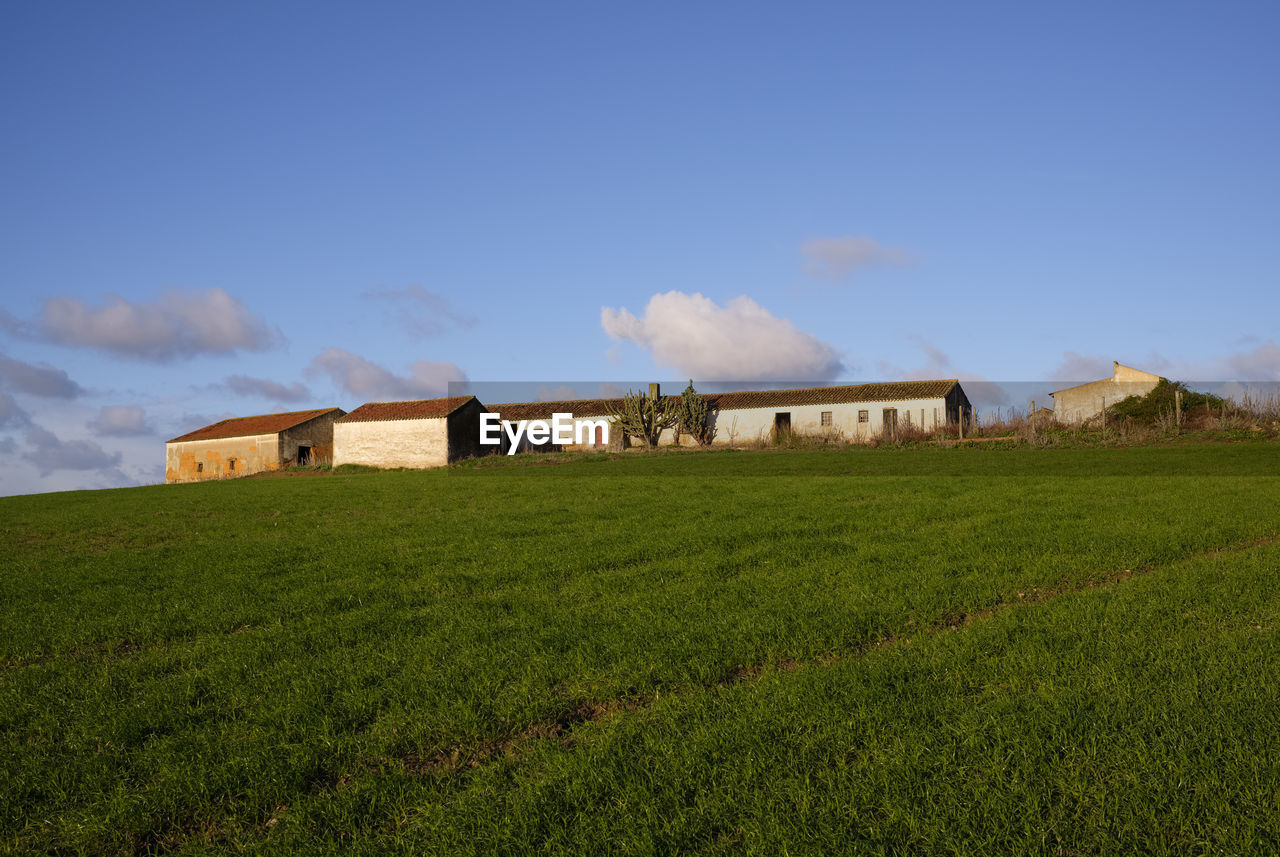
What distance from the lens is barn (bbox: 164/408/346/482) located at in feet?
173

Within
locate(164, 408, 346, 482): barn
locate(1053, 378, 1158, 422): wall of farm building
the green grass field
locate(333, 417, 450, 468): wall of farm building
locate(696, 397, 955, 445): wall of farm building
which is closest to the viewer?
the green grass field

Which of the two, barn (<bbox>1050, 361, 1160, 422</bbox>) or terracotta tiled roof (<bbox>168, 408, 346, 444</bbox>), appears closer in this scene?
barn (<bbox>1050, 361, 1160, 422</bbox>)

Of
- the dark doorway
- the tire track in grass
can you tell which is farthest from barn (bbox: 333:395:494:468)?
Result: the tire track in grass

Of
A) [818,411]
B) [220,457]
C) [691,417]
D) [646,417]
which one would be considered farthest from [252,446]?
[818,411]

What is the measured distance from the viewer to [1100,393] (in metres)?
51.1

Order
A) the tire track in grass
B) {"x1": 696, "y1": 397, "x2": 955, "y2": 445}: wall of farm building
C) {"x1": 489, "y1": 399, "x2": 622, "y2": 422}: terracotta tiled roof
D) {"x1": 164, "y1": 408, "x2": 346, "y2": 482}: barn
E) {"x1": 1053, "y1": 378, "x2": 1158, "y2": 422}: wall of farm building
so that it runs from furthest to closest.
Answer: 1. {"x1": 489, "y1": 399, "x2": 622, "y2": 422}: terracotta tiled roof
2. {"x1": 164, "y1": 408, "x2": 346, "y2": 482}: barn
3. {"x1": 1053, "y1": 378, "x2": 1158, "y2": 422}: wall of farm building
4. {"x1": 696, "y1": 397, "x2": 955, "y2": 445}: wall of farm building
5. the tire track in grass

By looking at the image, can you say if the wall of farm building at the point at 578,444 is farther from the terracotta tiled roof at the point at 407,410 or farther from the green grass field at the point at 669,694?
the green grass field at the point at 669,694

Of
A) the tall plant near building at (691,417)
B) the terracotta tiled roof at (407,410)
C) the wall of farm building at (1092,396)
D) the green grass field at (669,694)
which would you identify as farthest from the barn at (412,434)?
the wall of farm building at (1092,396)

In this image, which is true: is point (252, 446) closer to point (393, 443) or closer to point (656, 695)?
point (393, 443)

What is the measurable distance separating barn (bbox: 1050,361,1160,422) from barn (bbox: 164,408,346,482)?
48.2 meters

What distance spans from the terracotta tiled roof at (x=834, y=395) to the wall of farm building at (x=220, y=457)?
97.0ft

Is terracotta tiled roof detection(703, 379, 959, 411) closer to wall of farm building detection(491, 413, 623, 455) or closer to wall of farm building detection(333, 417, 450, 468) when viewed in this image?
wall of farm building detection(491, 413, 623, 455)

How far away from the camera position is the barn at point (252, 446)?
2071 inches

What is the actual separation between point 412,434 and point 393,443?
1.51m
